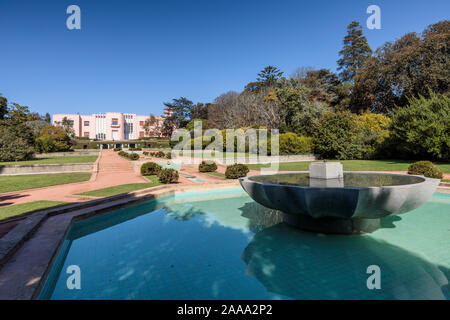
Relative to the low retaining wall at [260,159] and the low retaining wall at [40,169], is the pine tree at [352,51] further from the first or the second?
the low retaining wall at [40,169]

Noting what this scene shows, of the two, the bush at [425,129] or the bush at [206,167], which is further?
the bush at [206,167]

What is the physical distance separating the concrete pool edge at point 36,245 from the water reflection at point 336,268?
2897mm

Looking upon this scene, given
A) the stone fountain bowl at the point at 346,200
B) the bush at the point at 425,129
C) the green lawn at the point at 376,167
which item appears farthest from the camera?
the bush at the point at 425,129

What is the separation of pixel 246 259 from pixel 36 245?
3.71 metres

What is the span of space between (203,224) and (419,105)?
65.7 ft

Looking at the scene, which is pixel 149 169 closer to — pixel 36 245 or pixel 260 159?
pixel 260 159

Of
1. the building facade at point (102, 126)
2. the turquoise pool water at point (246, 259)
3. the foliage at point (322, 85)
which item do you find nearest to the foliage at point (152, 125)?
the building facade at point (102, 126)

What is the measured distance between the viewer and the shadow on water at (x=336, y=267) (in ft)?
9.79

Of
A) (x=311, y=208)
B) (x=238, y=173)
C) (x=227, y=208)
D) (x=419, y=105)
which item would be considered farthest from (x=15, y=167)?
(x=419, y=105)

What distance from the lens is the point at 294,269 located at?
142 inches

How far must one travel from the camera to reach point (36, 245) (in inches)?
166

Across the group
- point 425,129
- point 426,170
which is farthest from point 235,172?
point 425,129

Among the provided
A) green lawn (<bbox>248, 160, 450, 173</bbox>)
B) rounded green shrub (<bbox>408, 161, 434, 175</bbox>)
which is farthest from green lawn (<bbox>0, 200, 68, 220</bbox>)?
rounded green shrub (<bbox>408, 161, 434, 175</bbox>)

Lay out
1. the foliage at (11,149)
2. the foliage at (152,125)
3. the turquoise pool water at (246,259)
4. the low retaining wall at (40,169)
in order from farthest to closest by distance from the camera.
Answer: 1. the foliage at (152,125)
2. the foliage at (11,149)
3. the low retaining wall at (40,169)
4. the turquoise pool water at (246,259)
